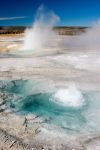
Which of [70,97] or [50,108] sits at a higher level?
[70,97]

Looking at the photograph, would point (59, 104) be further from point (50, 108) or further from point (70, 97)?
point (70, 97)

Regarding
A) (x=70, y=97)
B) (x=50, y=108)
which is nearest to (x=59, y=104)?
(x=50, y=108)

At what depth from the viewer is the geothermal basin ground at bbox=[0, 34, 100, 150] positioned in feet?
17.7

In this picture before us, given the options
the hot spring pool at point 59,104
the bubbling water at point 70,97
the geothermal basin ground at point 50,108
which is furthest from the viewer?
the bubbling water at point 70,97

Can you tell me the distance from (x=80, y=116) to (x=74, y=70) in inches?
200

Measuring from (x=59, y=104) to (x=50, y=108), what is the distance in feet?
1.22

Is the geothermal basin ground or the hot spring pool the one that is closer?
the geothermal basin ground

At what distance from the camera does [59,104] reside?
738 cm

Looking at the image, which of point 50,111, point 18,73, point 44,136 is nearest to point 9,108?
point 50,111

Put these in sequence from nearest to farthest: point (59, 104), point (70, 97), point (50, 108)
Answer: point (50, 108), point (59, 104), point (70, 97)

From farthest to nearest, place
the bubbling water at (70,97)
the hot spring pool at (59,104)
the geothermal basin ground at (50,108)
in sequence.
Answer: the bubbling water at (70,97)
the hot spring pool at (59,104)
the geothermal basin ground at (50,108)

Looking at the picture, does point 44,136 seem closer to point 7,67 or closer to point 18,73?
point 18,73

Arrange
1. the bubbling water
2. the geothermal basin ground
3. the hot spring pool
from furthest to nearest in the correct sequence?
the bubbling water → the hot spring pool → the geothermal basin ground

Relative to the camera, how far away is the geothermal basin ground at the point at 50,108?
538 centimetres
